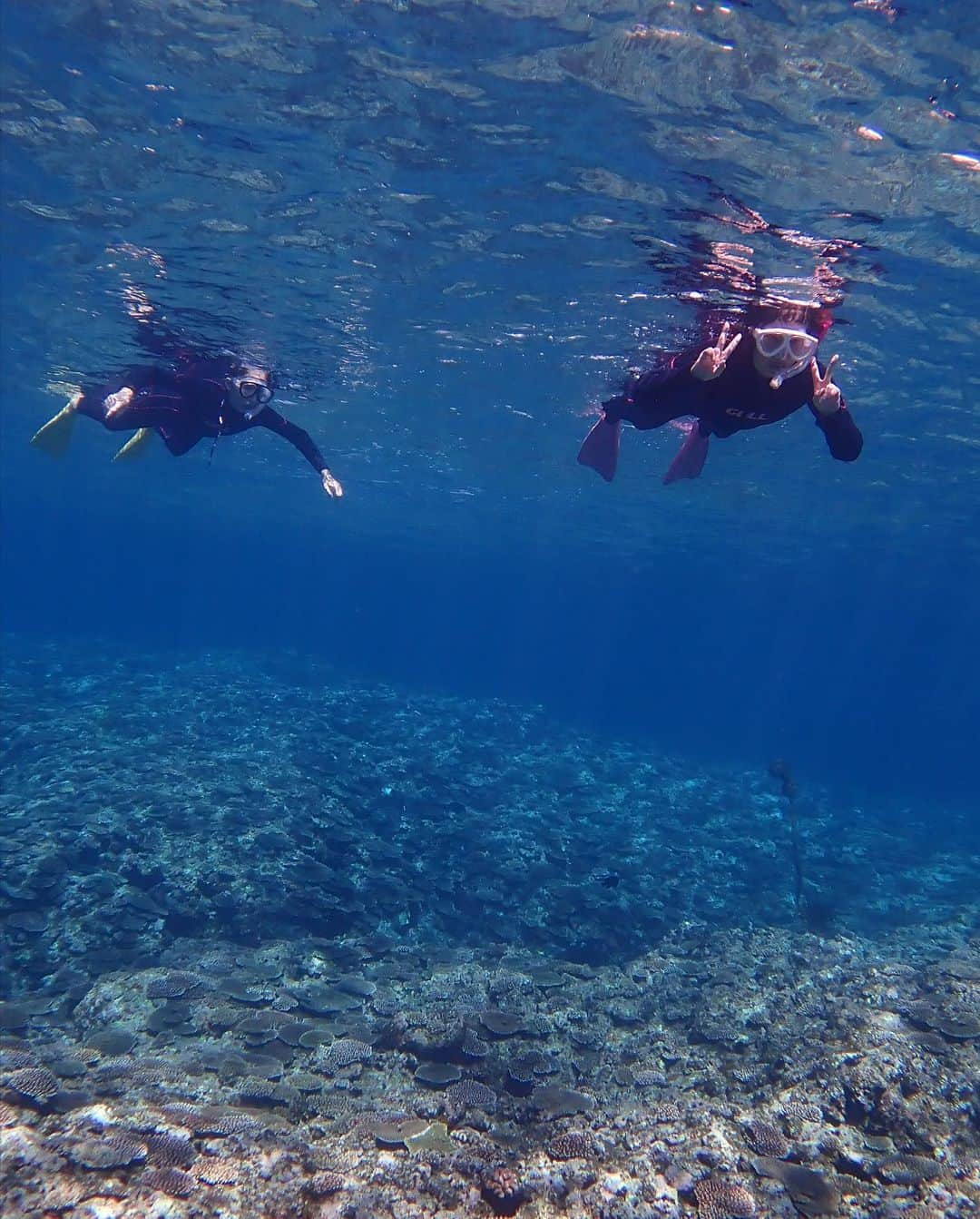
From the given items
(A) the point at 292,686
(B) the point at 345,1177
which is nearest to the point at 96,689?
(A) the point at 292,686

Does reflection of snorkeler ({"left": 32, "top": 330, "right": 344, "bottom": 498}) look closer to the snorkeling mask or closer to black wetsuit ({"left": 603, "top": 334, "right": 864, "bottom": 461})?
the snorkeling mask

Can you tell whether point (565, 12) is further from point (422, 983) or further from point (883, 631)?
point (883, 631)

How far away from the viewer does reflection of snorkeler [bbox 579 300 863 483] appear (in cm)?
548

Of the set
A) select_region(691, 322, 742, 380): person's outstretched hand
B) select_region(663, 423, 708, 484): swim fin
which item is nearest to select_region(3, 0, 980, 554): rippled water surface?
select_region(663, 423, 708, 484): swim fin

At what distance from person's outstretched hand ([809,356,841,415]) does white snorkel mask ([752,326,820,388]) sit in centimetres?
25

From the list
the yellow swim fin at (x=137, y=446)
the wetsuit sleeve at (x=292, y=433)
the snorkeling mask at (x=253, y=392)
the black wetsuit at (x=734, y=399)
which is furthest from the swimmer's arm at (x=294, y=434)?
the black wetsuit at (x=734, y=399)

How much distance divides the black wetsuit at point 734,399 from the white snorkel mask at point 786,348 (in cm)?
22

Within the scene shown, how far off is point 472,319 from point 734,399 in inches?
498

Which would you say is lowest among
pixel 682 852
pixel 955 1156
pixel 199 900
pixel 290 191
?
pixel 682 852

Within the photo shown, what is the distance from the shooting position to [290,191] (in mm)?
12320

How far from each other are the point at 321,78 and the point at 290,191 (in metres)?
3.01

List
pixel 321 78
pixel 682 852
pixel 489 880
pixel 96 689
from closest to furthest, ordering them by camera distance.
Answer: pixel 321 78 → pixel 489 880 → pixel 682 852 → pixel 96 689

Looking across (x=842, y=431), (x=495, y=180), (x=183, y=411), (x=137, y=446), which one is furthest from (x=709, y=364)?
(x=137, y=446)

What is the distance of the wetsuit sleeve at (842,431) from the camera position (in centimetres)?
584
